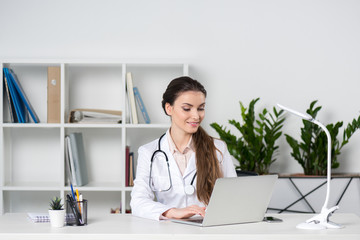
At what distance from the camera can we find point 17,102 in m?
3.73

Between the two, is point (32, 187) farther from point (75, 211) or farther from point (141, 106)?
point (75, 211)

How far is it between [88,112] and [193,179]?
1418mm

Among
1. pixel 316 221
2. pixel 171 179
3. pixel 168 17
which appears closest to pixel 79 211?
pixel 171 179

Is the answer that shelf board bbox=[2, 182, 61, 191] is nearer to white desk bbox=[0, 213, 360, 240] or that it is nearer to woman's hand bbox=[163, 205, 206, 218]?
white desk bbox=[0, 213, 360, 240]

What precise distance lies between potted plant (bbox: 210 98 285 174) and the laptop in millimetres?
1509

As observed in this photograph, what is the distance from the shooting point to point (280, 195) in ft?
12.0

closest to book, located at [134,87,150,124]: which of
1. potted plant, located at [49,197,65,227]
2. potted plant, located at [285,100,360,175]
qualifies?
potted plant, located at [285,100,360,175]

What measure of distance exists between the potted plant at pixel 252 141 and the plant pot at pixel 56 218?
6.02ft

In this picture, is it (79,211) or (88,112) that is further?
(88,112)

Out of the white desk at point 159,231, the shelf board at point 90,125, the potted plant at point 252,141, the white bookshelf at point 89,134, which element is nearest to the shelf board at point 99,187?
the white bookshelf at point 89,134

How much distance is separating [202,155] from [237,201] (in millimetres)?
592

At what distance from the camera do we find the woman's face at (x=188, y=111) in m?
2.58

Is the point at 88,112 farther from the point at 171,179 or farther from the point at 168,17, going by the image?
the point at 171,179

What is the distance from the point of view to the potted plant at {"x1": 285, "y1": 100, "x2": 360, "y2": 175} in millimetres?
3688
